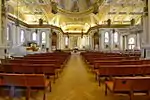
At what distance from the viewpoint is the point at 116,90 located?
15.5 feet

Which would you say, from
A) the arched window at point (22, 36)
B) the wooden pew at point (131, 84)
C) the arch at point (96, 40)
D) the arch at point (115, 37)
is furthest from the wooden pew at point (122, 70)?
the arch at point (96, 40)

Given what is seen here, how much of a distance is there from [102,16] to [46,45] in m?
10.1

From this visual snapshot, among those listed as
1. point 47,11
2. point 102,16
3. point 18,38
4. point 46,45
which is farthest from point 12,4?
point 102,16

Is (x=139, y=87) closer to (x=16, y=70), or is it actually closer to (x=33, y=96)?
(x=33, y=96)

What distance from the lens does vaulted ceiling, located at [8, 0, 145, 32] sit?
29.9 metres

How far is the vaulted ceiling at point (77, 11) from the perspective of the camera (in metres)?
29.9

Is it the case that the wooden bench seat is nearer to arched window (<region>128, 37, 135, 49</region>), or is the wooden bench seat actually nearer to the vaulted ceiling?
the vaulted ceiling

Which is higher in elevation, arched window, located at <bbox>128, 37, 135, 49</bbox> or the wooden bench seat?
arched window, located at <bbox>128, 37, 135, 49</bbox>

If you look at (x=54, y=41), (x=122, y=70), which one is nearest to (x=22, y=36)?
(x=54, y=41)

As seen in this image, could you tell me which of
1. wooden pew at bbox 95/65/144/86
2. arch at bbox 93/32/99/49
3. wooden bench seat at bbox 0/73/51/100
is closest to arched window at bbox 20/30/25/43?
arch at bbox 93/32/99/49

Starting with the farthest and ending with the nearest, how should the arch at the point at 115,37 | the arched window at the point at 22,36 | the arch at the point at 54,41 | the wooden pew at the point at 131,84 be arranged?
the arch at the point at 54,41 < the arch at the point at 115,37 < the arched window at the point at 22,36 < the wooden pew at the point at 131,84

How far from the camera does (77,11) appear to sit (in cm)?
3891

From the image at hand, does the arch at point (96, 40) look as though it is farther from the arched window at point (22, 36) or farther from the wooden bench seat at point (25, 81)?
the wooden bench seat at point (25, 81)

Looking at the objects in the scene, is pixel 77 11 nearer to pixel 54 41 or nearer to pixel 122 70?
pixel 54 41
